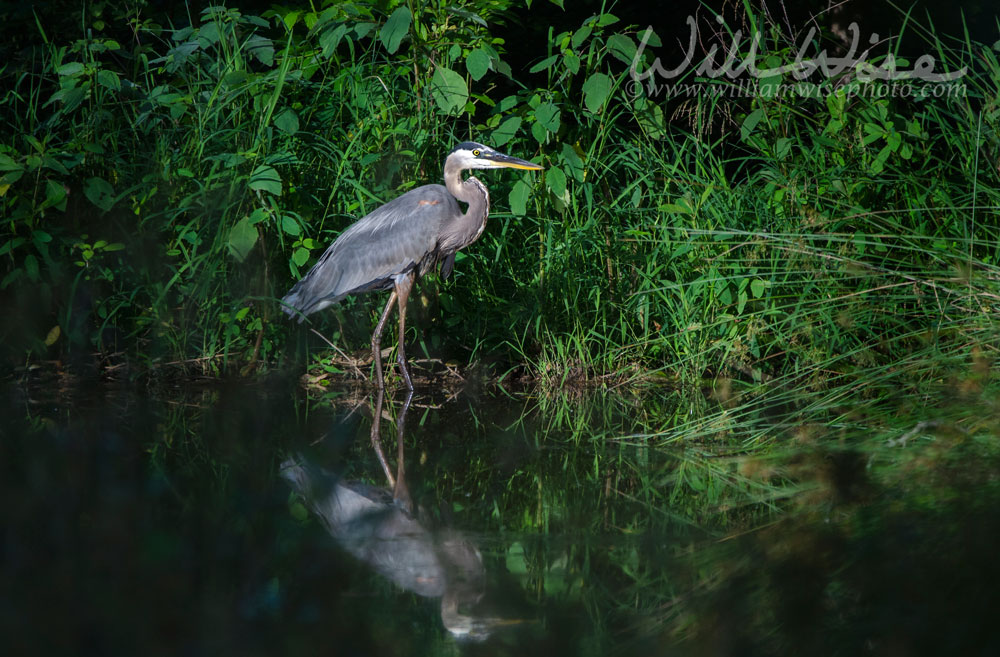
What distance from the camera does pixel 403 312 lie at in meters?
5.41

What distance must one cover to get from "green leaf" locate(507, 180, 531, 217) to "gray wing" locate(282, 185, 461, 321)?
1.11 ft

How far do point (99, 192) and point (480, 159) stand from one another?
1.97 m

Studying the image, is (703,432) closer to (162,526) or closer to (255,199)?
(162,526)

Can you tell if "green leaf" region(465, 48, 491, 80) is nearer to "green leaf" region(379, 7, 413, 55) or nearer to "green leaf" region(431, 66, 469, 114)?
"green leaf" region(431, 66, 469, 114)

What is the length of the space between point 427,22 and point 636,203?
5.06 feet

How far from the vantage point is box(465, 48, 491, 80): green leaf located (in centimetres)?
514

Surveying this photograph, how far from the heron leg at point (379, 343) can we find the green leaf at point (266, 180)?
34.2 inches

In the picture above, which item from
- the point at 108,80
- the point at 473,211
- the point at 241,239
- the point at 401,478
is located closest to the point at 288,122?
the point at 241,239

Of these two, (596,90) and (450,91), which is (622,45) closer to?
(596,90)

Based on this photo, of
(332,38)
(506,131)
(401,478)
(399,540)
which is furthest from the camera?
(506,131)

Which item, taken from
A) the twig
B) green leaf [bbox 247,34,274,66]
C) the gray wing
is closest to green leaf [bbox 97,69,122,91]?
green leaf [bbox 247,34,274,66]

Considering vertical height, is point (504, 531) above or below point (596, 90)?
below

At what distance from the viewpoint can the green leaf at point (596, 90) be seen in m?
5.19

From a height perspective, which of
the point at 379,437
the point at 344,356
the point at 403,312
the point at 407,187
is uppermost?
the point at 407,187
